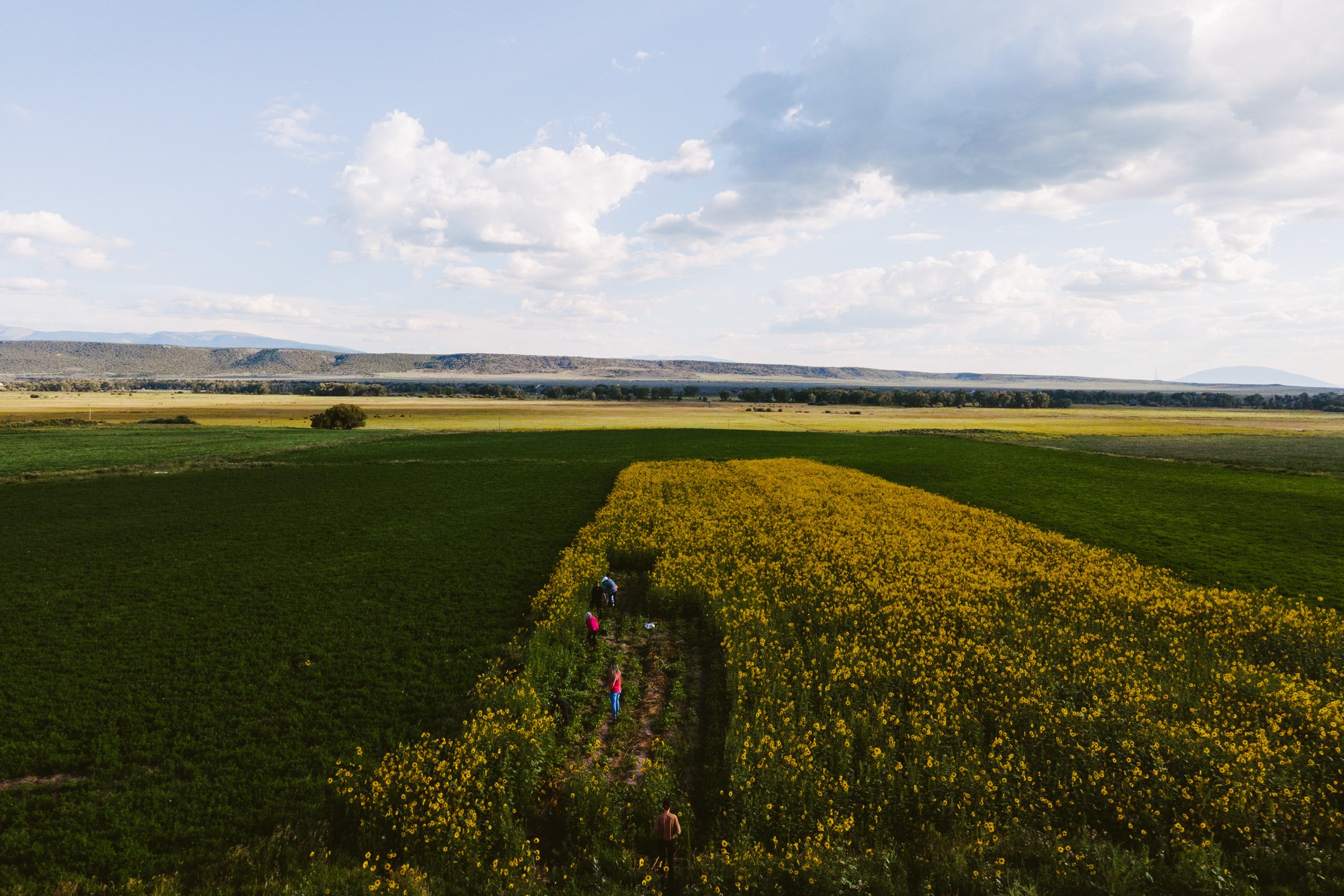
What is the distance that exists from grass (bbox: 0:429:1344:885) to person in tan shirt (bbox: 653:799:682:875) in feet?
17.5

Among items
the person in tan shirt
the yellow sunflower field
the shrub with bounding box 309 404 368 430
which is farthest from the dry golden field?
the person in tan shirt

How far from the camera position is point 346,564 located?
2230 cm

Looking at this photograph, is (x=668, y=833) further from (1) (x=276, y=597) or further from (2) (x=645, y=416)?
(2) (x=645, y=416)

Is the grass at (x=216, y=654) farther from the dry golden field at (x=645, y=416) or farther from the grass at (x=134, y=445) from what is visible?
the dry golden field at (x=645, y=416)

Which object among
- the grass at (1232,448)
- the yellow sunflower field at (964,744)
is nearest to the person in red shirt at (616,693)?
the yellow sunflower field at (964,744)

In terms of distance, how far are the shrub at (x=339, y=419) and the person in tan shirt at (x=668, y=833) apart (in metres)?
88.2

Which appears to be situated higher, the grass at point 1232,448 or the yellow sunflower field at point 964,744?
the grass at point 1232,448

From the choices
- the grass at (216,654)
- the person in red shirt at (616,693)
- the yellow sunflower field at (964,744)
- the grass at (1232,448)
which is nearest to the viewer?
the yellow sunflower field at (964,744)

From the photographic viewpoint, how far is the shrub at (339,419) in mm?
84938

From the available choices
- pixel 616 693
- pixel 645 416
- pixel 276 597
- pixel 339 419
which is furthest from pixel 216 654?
pixel 645 416

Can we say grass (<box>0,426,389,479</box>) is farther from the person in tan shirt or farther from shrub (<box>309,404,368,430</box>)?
the person in tan shirt

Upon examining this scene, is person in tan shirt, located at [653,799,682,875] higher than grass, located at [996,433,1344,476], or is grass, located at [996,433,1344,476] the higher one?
grass, located at [996,433,1344,476]

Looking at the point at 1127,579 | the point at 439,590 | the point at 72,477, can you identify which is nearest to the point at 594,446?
the point at 72,477

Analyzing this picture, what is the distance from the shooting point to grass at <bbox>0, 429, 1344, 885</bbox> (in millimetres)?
10016
